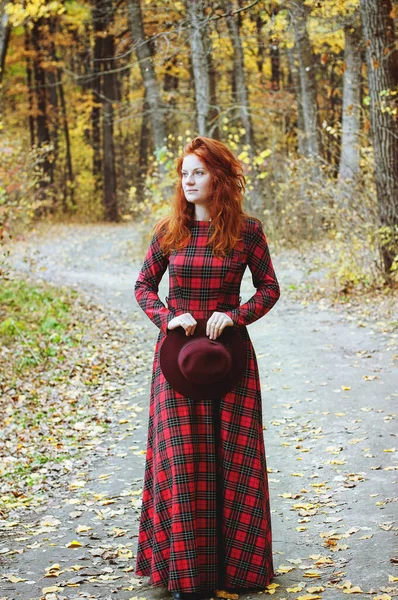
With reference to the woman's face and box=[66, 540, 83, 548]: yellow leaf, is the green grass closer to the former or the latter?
box=[66, 540, 83, 548]: yellow leaf

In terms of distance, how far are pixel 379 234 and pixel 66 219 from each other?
2322 centimetres

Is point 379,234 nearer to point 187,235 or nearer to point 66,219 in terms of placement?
point 187,235

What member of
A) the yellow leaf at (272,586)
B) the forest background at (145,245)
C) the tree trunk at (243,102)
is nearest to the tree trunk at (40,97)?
the forest background at (145,245)

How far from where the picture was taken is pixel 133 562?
15.6 ft

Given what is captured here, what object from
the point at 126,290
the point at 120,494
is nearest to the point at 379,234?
the point at 126,290

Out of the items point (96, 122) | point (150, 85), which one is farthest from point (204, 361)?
point (96, 122)

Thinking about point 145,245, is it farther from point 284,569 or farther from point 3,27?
point 284,569

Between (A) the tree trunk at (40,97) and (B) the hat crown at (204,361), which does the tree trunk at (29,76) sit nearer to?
(A) the tree trunk at (40,97)

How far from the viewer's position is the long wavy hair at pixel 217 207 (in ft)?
13.4

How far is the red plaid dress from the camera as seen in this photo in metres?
3.97

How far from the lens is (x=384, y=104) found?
1141 cm

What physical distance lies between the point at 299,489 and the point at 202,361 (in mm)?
2265

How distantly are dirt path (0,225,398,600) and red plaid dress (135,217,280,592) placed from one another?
22 cm

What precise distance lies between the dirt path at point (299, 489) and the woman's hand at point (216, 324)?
1.25m
